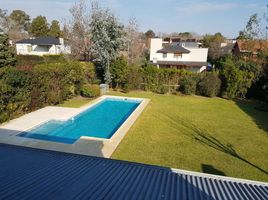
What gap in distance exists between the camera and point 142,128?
1138 cm

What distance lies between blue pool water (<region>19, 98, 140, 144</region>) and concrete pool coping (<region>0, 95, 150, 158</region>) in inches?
14.6

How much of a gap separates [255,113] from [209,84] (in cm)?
499

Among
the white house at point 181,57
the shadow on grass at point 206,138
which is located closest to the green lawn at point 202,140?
the shadow on grass at point 206,138

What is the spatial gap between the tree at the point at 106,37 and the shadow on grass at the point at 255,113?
38.5 ft

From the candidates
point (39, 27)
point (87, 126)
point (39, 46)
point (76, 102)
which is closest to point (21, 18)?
point (39, 27)

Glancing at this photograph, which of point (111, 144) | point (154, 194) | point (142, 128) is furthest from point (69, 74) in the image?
point (154, 194)

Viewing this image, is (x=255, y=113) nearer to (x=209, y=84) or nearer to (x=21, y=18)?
(x=209, y=84)

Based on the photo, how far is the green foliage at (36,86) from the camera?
11344 mm

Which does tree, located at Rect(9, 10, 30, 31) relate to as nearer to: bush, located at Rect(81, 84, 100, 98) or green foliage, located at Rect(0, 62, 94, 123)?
bush, located at Rect(81, 84, 100, 98)

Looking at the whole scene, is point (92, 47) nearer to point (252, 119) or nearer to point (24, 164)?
point (252, 119)

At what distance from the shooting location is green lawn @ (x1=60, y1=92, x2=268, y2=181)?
7.83 meters

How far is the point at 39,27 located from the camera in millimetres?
56969

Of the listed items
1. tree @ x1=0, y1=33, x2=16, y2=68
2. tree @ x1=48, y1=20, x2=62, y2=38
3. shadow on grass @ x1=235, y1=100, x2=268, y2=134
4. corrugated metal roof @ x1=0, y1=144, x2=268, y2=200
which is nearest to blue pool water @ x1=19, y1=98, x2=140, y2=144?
corrugated metal roof @ x1=0, y1=144, x2=268, y2=200

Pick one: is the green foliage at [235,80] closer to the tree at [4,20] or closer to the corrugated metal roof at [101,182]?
the corrugated metal roof at [101,182]
